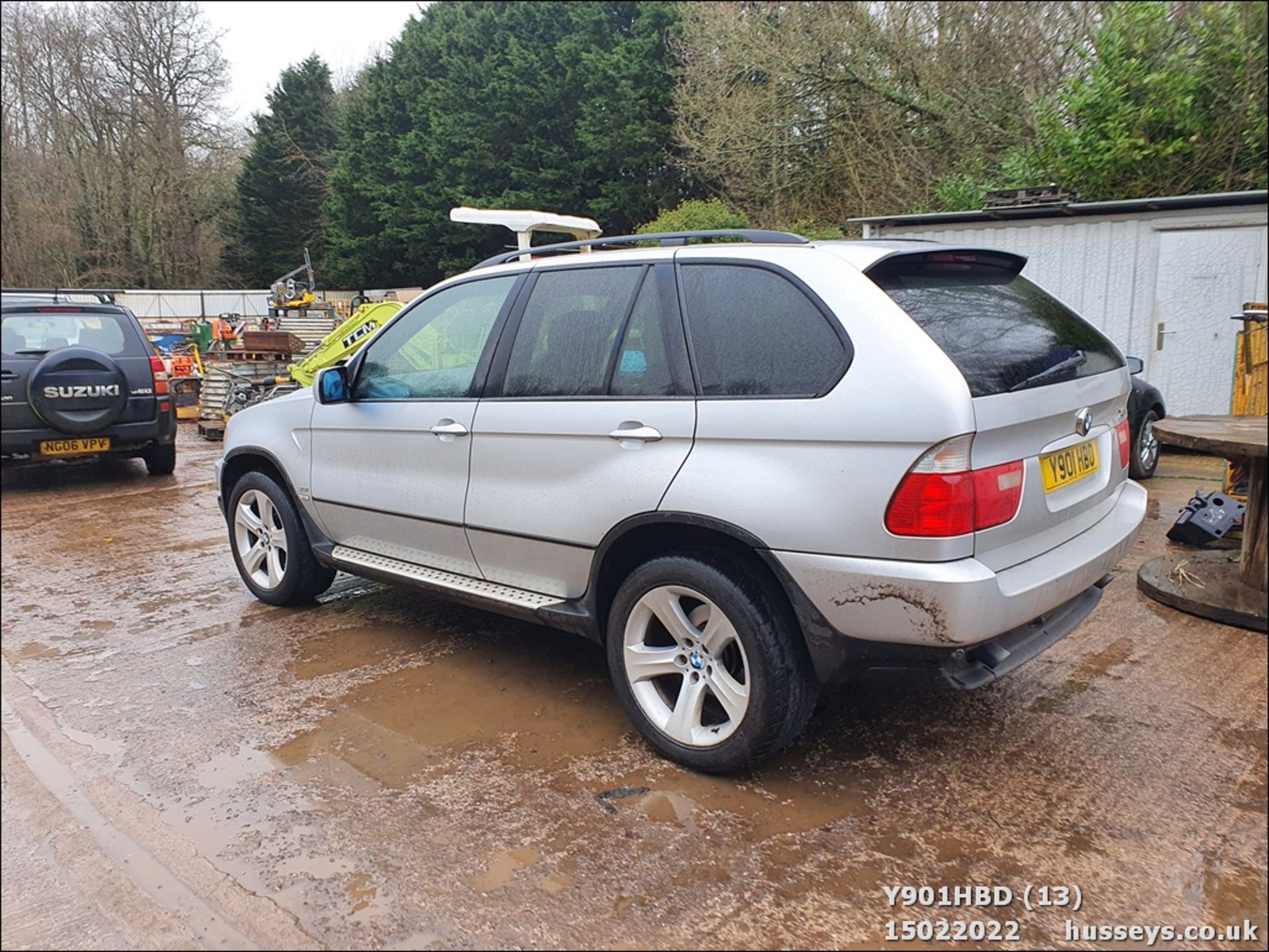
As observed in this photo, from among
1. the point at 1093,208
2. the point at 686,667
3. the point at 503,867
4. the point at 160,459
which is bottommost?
the point at 503,867

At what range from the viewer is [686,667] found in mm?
3035

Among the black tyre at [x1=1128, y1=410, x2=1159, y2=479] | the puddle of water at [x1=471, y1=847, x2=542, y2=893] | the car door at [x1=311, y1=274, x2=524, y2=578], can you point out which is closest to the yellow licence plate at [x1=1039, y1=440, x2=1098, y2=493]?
the puddle of water at [x1=471, y1=847, x2=542, y2=893]

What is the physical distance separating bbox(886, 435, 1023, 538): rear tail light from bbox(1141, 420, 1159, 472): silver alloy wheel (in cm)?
566

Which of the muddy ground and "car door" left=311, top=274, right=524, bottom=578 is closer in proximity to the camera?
the muddy ground

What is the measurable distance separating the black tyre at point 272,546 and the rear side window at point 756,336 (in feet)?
8.66

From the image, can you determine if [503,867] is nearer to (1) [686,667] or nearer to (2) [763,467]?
(1) [686,667]

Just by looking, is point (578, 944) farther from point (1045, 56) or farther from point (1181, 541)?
point (1181, 541)

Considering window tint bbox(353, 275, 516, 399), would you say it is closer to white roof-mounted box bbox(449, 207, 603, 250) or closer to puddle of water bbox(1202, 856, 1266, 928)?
puddle of water bbox(1202, 856, 1266, 928)

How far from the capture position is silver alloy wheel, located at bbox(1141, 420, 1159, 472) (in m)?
7.24

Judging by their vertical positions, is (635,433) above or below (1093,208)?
below

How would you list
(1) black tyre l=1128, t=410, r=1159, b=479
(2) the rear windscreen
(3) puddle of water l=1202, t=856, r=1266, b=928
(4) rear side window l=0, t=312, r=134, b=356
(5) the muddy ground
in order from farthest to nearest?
(1) black tyre l=1128, t=410, r=1159, b=479, (2) the rear windscreen, (5) the muddy ground, (3) puddle of water l=1202, t=856, r=1266, b=928, (4) rear side window l=0, t=312, r=134, b=356

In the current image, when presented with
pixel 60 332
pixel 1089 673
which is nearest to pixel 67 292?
pixel 60 332

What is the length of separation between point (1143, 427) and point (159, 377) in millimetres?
7319

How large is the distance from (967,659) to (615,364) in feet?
5.13
